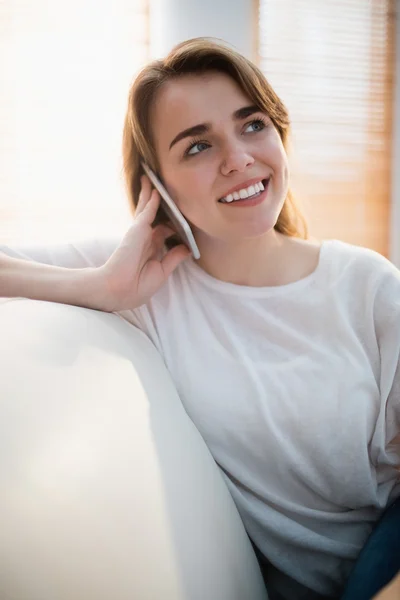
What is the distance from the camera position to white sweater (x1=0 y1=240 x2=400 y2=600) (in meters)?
0.99

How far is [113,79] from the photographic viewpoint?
279 cm

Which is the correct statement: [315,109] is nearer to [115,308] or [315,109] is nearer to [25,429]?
[115,308]

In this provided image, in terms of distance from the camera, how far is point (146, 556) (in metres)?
0.58

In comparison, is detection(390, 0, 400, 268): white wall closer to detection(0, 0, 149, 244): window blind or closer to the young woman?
detection(0, 0, 149, 244): window blind

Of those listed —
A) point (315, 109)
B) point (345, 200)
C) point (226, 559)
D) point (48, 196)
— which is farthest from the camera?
point (345, 200)

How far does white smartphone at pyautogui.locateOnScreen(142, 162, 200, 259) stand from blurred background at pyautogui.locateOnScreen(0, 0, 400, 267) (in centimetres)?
127

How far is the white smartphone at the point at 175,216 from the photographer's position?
1.08 metres

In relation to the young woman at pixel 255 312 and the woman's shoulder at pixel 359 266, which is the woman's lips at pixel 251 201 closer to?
the young woman at pixel 255 312

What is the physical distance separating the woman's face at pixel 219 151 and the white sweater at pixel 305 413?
0.68 ft

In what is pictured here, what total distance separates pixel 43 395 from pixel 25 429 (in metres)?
0.07

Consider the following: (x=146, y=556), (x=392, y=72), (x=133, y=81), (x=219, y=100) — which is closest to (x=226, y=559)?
(x=146, y=556)

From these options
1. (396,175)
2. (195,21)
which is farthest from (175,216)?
(396,175)

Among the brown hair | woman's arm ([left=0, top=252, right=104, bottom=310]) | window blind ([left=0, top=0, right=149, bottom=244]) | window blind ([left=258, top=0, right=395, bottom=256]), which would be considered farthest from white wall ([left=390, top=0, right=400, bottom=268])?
woman's arm ([left=0, top=252, right=104, bottom=310])

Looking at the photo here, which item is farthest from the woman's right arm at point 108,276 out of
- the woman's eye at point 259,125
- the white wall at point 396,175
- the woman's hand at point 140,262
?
the white wall at point 396,175
